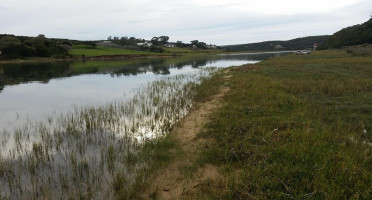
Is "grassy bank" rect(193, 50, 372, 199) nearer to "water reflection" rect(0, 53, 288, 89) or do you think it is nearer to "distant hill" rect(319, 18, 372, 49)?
"water reflection" rect(0, 53, 288, 89)

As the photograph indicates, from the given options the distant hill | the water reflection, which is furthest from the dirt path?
the distant hill

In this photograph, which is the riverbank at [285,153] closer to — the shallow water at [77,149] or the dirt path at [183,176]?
the dirt path at [183,176]

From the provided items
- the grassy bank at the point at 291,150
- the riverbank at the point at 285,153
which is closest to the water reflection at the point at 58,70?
the riverbank at the point at 285,153

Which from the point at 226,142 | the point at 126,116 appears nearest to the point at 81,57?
the point at 126,116

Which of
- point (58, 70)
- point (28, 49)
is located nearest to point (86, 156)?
point (58, 70)

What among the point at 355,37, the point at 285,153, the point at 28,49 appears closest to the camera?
the point at 285,153

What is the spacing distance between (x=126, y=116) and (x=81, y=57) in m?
83.6

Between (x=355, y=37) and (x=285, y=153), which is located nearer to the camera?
(x=285, y=153)

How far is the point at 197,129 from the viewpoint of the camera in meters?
→ 11.3

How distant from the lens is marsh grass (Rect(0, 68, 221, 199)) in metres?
6.71

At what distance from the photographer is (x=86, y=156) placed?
878 centimetres

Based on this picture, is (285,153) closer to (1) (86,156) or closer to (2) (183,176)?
(2) (183,176)

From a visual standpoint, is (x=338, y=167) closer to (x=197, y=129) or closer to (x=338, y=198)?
(x=338, y=198)

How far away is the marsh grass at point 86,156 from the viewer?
6.71 m
